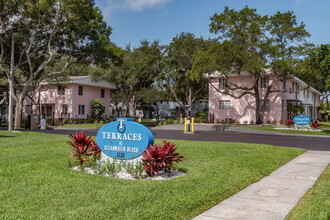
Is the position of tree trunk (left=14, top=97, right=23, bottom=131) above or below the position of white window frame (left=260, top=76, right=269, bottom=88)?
below

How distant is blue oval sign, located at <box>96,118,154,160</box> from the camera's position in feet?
25.1

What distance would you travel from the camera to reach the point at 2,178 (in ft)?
21.8

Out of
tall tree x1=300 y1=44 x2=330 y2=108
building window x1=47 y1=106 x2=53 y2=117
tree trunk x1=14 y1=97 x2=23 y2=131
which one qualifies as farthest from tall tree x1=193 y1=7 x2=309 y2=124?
building window x1=47 y1=106 x2=53 y2=117

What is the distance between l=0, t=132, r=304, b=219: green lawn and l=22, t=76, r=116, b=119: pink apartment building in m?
34.5

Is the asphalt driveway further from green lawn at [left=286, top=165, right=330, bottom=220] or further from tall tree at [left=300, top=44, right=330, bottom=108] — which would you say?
green lawn at [left=286, top=165, right=330, bottom=220]

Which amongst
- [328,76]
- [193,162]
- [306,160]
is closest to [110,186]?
[193,162]

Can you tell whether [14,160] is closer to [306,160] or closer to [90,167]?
[90,167]

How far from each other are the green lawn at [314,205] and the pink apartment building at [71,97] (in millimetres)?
37769

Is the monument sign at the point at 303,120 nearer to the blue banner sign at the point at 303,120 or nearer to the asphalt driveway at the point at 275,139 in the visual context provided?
the blue banner sign at the point at 303,120

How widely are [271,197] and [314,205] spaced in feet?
2.65

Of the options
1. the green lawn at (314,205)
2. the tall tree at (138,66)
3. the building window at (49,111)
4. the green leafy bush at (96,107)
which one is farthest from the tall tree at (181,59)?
the green lawn at (314,205)

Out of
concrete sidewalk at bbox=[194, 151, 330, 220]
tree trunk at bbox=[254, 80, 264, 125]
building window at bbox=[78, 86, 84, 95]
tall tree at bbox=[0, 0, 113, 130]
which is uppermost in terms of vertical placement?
tall tree at bbox=[0, 0, 113, 130]

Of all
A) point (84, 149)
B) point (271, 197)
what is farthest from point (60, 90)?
point (271, 197)

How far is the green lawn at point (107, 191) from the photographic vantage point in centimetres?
479
